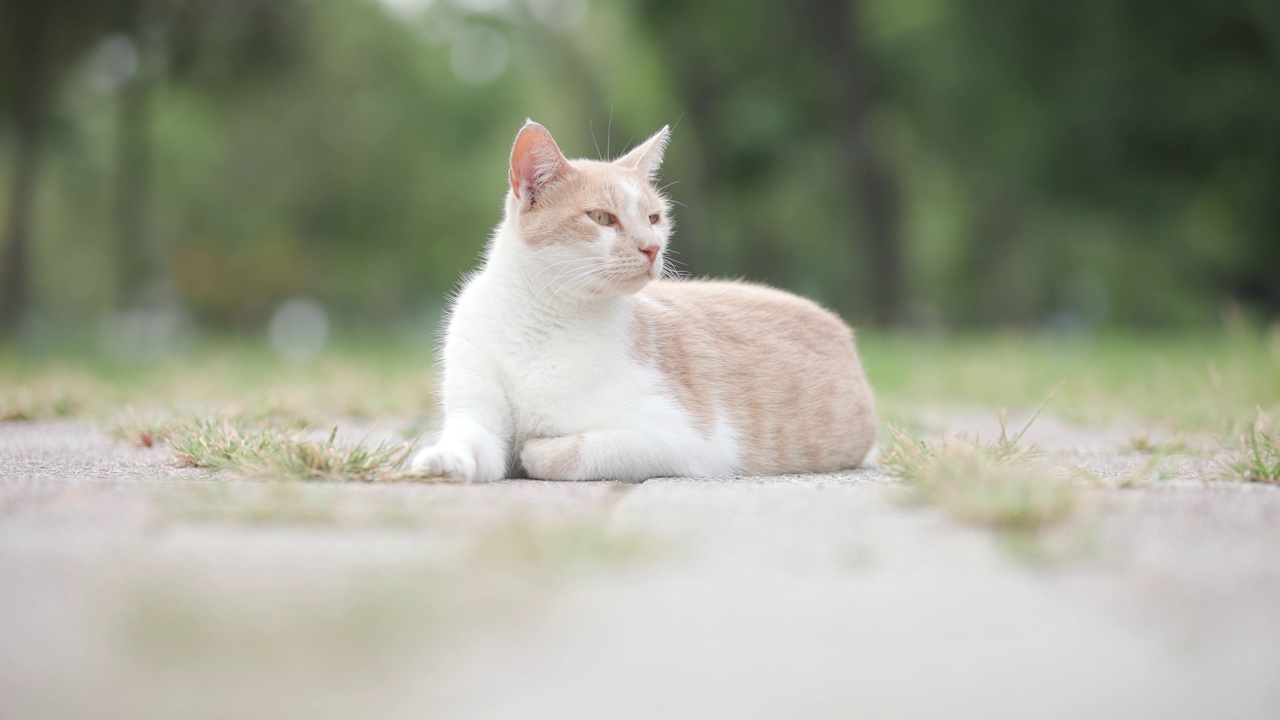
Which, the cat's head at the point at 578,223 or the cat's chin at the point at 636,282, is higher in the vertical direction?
the cat's head at the point at 578,223

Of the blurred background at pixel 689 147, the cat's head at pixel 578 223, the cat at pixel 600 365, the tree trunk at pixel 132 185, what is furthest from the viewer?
the tree trunk at pixel 132 185

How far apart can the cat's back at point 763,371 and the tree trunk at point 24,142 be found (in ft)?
37.9

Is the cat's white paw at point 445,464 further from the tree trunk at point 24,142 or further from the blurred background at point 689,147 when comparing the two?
the tree trunk at point 24,142

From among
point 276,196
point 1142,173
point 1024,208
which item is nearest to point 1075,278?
point 1024,208

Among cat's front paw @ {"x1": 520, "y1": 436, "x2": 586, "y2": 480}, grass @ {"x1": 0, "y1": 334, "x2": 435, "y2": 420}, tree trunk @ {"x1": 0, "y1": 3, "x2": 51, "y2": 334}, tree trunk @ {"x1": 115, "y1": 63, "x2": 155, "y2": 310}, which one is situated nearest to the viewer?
cat's front paw @ {"x1": 520, "y1": 436, "x2": 586, "y2": 480}

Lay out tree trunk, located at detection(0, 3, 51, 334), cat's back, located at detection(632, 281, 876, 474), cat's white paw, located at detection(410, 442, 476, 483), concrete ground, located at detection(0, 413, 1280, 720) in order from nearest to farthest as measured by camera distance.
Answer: concrete ground, located at detection(0, 413, 1280, 720)
cat's white paw, located at detection(410, 442, 476, 483)
cat's back, located at detection(632, 281, 876, 474)
tree trunk, located at detection(0, 3, 51, 334)

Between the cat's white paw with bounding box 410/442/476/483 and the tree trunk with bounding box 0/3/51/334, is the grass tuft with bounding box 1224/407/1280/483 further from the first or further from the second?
the tree trunk with bounding box 0/3/51/334

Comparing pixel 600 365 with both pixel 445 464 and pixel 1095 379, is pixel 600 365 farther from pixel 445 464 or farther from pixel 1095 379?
pixel 1095 379

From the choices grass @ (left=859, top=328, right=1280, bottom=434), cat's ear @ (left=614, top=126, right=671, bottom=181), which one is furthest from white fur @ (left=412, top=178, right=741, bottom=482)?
grass @ (left=859, top=328, right=1280, bottom=434)

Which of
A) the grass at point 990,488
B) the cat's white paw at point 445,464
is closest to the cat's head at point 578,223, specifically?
the cat's white paw at point 445,464

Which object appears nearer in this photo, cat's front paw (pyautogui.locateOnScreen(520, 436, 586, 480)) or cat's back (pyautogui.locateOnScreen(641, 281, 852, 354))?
cat's front paw (pyautogui.locateOnScreen(520, 436, 586, 480))

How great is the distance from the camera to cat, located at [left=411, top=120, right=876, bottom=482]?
10.8 ft

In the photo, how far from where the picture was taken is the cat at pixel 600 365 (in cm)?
331

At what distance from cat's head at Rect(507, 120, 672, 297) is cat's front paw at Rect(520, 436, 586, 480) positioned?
1.71 feet
